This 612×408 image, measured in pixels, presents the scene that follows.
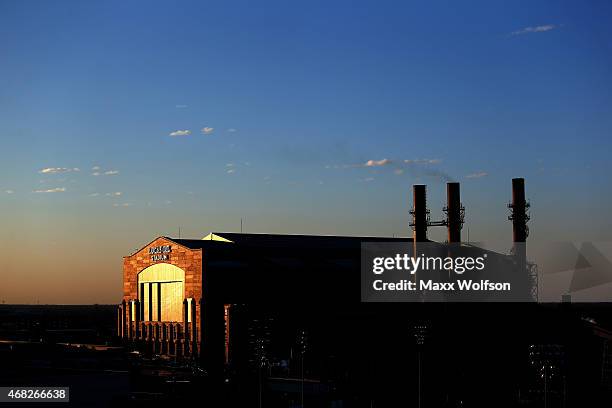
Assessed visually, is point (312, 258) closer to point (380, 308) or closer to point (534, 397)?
point (380, 308)

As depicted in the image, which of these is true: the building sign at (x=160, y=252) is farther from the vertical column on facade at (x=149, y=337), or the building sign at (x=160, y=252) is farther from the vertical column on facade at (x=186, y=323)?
the vertical column on facade at (x=149, y=337)

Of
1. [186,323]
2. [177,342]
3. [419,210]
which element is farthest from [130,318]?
[419,210]

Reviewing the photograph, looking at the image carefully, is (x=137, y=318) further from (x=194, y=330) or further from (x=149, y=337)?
(x=194, y=330)

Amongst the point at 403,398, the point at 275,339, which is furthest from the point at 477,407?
the point at 275,339

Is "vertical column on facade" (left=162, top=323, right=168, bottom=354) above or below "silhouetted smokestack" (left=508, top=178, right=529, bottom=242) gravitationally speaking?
below

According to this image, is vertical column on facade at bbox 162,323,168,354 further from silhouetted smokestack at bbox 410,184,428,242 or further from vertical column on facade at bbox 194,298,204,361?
silhouetted smokestack at bbox 410,184,428,242

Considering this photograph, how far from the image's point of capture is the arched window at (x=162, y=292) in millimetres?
123625

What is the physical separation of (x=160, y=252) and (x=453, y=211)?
1647 inches

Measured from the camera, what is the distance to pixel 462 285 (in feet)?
430

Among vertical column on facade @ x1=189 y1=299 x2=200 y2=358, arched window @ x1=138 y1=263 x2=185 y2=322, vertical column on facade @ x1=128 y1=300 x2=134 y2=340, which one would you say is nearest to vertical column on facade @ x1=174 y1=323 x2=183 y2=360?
arched window @ x1=138 y1=263 x2=185 y2=322

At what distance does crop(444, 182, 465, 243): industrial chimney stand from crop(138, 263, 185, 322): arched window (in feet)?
126

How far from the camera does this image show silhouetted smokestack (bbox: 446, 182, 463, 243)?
129 meters

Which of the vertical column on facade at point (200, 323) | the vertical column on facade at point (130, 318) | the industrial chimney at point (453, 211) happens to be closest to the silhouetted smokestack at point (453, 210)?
the industrial chimney at point (453, 211)

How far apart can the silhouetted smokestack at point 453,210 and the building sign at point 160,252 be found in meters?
39.6
